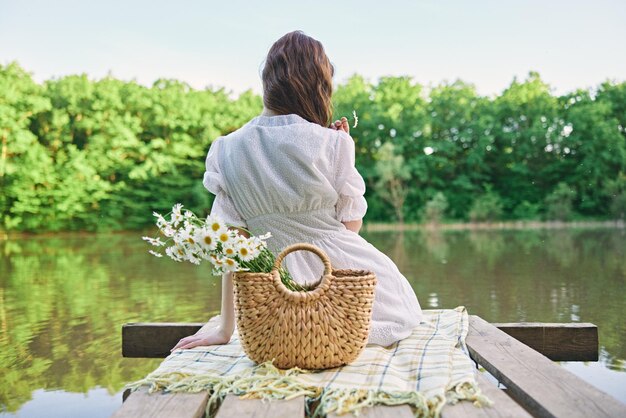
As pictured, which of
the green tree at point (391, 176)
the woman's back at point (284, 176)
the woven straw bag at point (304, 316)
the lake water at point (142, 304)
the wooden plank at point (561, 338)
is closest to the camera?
the woven straw bag at point (304, 316)

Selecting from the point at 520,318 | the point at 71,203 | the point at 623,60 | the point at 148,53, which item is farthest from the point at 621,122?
the point at 520,318

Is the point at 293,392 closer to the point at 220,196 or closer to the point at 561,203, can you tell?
the point at 220,196

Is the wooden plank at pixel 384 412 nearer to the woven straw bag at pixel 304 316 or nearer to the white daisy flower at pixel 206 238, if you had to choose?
the woven straw bag at pixel 304 316

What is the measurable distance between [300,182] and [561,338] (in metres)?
1.13

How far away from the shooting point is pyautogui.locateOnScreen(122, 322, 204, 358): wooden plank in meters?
2.20

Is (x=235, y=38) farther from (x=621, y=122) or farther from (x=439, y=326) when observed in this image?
(x=439, y=326)

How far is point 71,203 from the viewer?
18.5 meters

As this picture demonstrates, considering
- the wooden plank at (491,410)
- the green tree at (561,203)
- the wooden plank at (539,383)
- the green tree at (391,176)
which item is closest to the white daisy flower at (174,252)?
the wooden plank at (491,410)

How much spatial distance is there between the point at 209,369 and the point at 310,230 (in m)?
0.51

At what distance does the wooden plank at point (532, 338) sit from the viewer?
212 centimetres

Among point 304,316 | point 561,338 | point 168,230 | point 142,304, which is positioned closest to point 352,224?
point 304,316

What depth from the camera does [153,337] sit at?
7.25 feet

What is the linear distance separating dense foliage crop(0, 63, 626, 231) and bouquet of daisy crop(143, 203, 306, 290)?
17.3 meters

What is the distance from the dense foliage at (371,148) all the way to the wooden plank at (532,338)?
16723 mm
